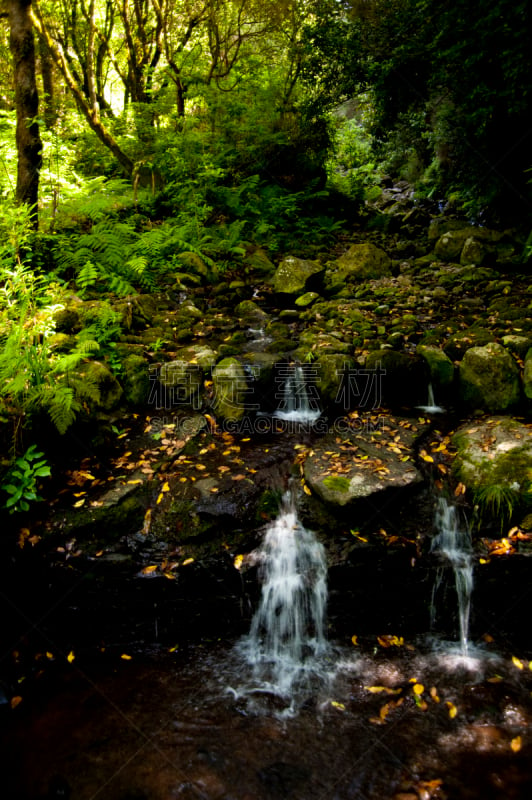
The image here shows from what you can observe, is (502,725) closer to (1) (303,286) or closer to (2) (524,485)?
(2) (524,485)

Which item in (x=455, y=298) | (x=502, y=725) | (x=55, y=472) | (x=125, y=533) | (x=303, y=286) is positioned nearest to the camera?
(x=502, y=725)

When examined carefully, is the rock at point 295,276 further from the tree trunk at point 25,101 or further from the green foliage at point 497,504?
the green foliage at point 497,504

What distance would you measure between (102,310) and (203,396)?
6.47ft

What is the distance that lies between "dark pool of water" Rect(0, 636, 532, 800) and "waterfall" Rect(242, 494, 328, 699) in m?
0.24

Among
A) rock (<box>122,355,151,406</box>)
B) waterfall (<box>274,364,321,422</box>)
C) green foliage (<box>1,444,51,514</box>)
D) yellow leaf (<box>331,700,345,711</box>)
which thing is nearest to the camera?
yellow leaf (<box>331,700,345,711</box>)

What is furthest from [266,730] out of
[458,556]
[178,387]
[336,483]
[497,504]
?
[178,387]

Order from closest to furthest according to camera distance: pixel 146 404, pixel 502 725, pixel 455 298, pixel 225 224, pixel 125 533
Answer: pixel 502 725
pixel 125 533
pixel 146 404
pixel 455 298
pixel 225 224

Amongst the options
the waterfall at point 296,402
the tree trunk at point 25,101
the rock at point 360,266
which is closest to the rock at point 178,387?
the waterfall at point 296,402

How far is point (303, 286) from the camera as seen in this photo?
8578 mm

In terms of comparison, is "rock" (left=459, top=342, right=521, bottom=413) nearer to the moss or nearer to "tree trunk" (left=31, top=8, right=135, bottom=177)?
the moss

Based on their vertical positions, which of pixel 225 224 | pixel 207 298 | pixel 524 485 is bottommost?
pixel 524 485

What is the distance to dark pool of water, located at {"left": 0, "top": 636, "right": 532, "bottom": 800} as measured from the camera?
2.83 meters

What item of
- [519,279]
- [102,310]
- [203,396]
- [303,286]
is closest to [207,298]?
[303,286]

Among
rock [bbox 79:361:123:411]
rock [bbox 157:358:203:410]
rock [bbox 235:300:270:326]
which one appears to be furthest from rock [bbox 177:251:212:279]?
rock [bbox 79:361:123:411]
